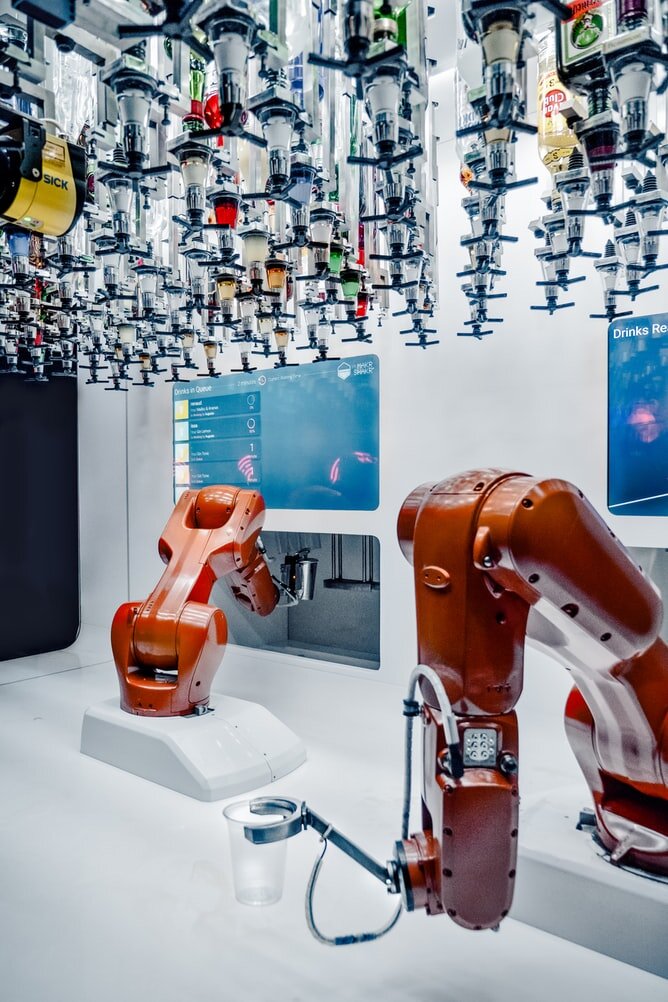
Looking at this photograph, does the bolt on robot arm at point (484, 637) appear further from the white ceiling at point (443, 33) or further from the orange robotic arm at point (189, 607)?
the white ceiling at point (443, 33)

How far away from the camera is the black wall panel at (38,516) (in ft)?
17.5

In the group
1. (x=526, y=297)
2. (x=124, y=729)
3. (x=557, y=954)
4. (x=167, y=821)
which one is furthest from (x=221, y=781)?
(x=526, y=297)

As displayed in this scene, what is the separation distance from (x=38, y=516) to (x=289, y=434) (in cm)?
237

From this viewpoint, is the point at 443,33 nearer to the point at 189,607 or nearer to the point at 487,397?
the point at 487,397

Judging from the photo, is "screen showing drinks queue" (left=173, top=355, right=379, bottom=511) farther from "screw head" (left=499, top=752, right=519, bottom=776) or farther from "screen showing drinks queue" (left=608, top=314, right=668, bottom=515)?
"screw head" (left=499, top=752, right=519, bottom=776)

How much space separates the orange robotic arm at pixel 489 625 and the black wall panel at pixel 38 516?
461cm

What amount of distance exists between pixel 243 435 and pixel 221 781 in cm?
232

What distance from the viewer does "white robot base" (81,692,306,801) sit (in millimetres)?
2787

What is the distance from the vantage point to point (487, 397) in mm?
3506

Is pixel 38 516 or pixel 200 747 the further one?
pixel 38 516

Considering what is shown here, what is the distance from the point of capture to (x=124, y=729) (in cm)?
304

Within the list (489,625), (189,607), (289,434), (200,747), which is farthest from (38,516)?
(489,625)

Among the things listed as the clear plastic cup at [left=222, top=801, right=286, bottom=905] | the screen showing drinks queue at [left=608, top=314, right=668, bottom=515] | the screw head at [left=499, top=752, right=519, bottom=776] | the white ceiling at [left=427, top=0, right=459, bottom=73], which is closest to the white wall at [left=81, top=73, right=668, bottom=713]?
the screen showing drinks queue at [left=608, top=314, right=668, bottom=515]

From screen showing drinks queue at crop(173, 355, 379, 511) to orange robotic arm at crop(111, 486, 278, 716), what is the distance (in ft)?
2.49
